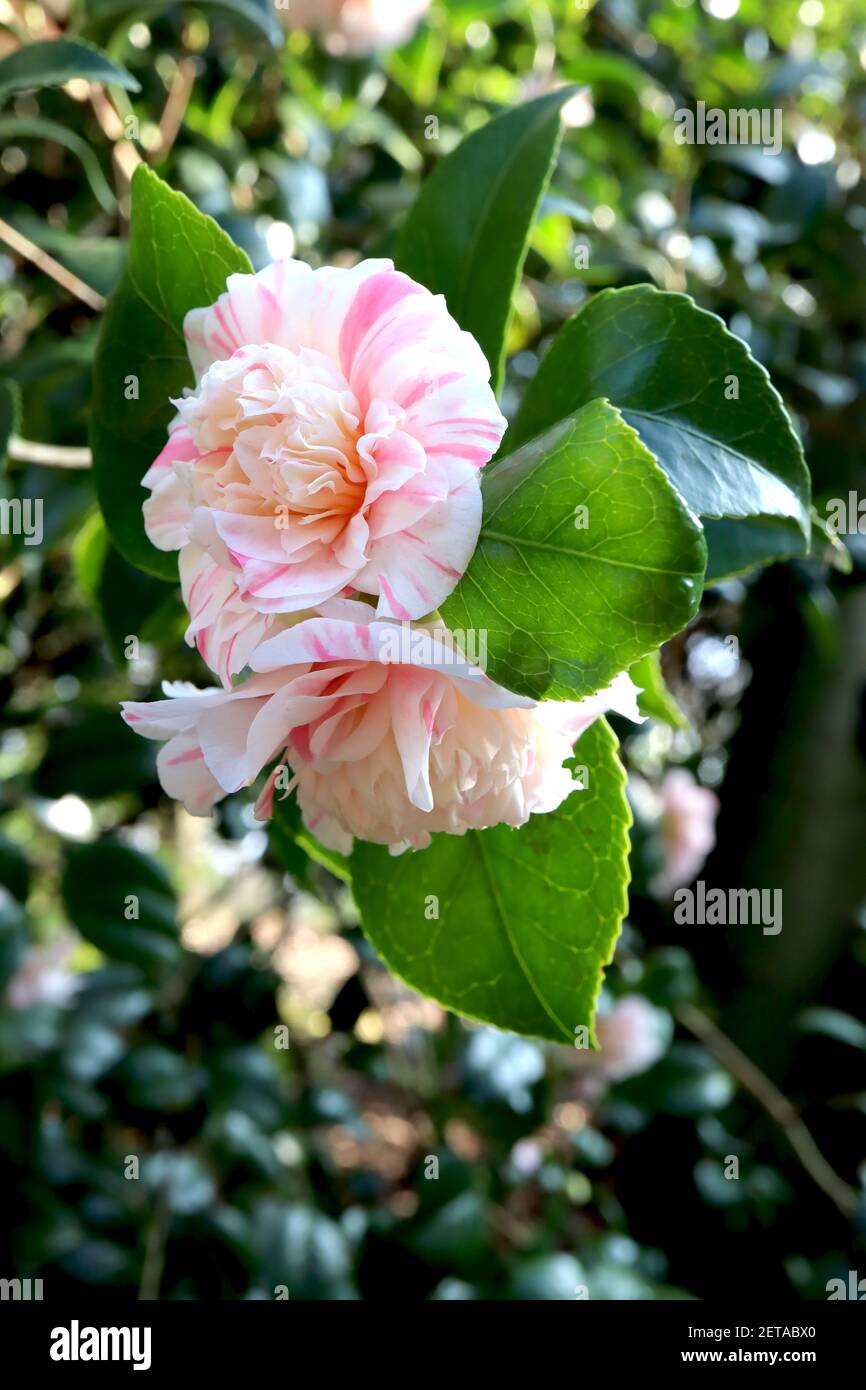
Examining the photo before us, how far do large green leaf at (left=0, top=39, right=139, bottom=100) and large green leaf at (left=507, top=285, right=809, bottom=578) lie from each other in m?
0.30

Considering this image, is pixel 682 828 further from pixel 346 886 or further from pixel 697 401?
pixel 697 401

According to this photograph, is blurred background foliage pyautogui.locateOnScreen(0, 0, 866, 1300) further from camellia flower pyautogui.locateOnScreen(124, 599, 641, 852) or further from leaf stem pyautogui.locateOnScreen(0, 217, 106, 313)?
camellia flower pyautogui.locateOnScreen(124, 599, 641, 852)

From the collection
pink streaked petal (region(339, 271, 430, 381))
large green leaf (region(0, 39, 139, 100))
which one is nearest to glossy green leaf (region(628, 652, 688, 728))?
pink streaked petal (region(339, 271, 430, 381))

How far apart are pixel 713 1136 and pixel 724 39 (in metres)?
1.44

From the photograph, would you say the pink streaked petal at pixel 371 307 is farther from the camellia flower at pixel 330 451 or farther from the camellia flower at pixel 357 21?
the camellia flower at pixel 357 21

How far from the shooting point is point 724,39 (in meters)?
1.47

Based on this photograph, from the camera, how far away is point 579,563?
33cm

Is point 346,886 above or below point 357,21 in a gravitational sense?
below

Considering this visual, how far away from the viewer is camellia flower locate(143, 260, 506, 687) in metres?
0.34

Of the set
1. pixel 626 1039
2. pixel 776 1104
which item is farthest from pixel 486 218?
pixel 776 1104

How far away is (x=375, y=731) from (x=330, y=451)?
0.29ft

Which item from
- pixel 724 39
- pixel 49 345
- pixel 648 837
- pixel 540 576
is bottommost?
pixel 648 837
